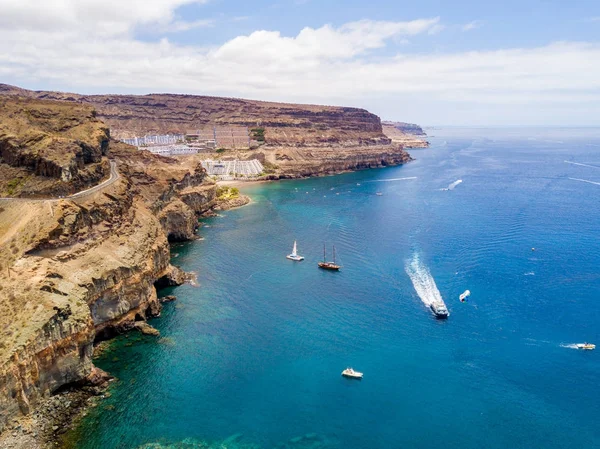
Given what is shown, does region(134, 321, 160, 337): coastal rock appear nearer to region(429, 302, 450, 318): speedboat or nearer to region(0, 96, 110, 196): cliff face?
region(0, 96, 110, 196): cliff face

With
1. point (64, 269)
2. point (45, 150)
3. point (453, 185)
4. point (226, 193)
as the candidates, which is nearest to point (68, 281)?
point (64, 269)

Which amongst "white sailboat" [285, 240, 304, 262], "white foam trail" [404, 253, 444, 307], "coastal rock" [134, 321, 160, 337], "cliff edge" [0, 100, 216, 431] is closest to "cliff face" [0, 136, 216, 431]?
"cliff edge" [0, 100, 216, 431]

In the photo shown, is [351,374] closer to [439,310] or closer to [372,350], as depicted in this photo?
[372,350]

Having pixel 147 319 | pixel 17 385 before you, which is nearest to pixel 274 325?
pixel 147 319

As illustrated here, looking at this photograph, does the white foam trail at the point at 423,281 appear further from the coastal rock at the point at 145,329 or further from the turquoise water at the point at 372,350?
the coastal rock at the point at 145,329

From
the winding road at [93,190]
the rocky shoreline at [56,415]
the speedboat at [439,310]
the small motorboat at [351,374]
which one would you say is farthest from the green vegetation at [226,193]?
the small motorboat at [351,374]

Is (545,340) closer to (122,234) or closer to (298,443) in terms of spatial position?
(298,443)
